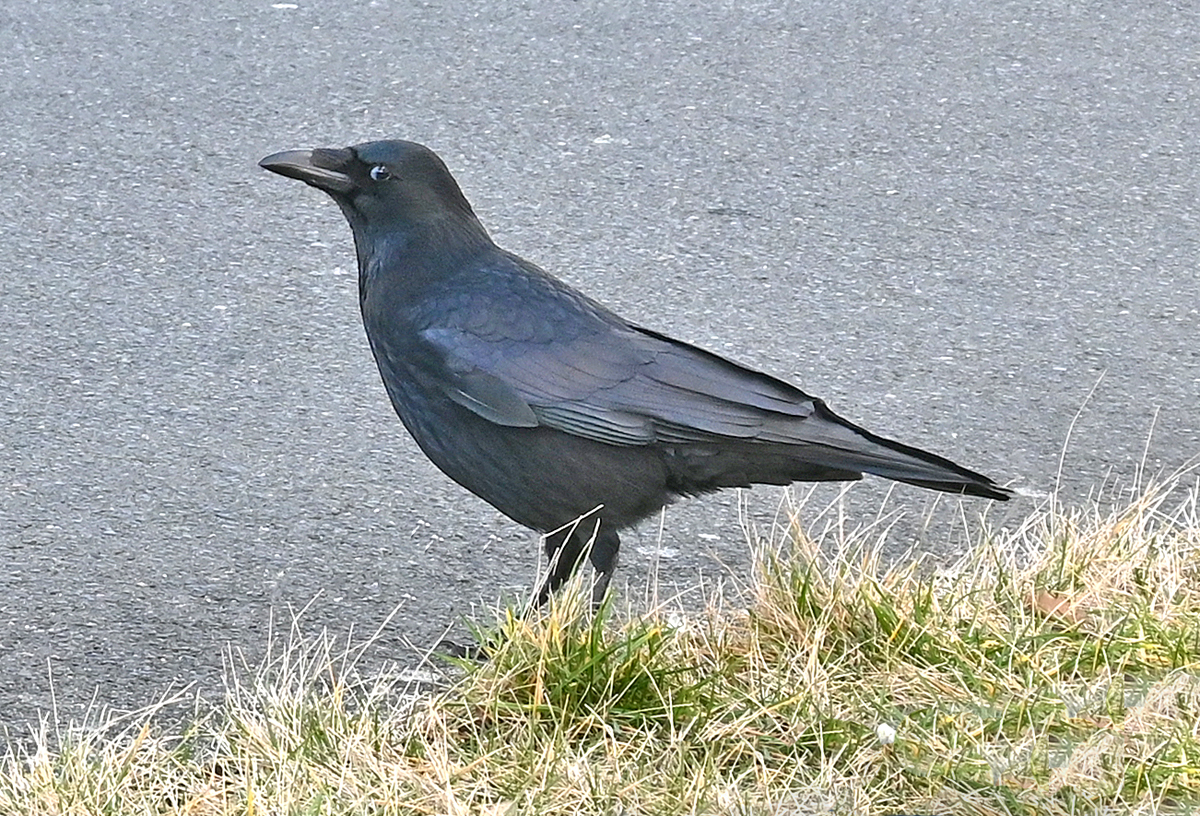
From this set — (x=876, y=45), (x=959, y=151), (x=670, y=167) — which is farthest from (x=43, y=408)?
(x=876, y=45)

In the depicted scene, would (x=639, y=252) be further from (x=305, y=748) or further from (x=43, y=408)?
(x=305, y=748)

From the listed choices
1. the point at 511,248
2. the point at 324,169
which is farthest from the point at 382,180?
the point at 511,248

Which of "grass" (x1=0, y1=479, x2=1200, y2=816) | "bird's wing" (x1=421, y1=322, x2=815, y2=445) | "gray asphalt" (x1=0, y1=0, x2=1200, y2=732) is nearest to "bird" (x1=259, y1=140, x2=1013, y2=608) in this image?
"bird's wing" (x1=421, y1=322, x2=815, y2=445)

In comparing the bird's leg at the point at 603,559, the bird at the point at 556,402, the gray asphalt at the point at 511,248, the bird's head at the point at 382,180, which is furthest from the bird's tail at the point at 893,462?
the bird's head at the point at 382,180

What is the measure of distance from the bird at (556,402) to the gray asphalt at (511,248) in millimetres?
415

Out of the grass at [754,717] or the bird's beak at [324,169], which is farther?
the bird's beak at [324,169]

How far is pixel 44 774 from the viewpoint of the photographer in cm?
283

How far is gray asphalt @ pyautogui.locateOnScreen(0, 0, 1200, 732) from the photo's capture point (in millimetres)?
3844

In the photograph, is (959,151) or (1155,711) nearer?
(1155,711)

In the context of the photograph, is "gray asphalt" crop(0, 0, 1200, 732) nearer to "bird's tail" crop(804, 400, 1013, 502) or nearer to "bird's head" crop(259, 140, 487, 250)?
"bird's tail" crop(804, 400, 1013, 502)

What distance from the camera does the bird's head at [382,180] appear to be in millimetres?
3430

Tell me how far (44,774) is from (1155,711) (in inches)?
67.3

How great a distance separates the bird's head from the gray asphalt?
0.75 m

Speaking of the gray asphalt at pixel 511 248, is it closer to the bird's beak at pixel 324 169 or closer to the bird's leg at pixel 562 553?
the bird's leg at pixel 562 553
